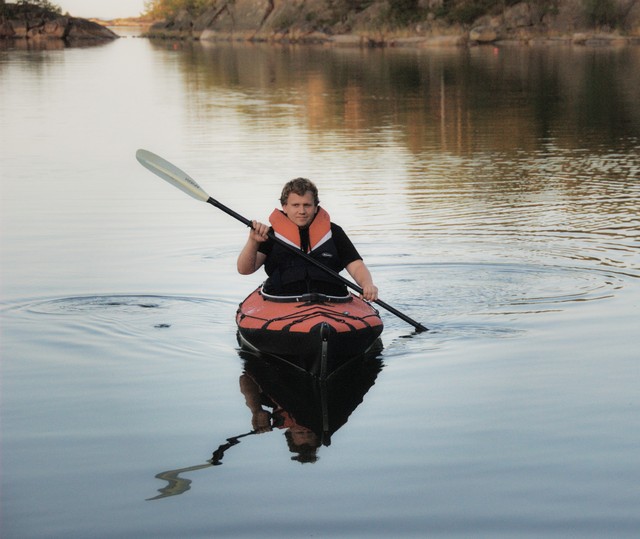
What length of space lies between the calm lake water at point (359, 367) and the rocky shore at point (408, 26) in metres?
45.2

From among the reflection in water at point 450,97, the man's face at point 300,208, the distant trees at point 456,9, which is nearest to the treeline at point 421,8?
the distant trees at point 456,9

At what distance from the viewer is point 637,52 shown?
161ft

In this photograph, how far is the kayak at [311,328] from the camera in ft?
24.3

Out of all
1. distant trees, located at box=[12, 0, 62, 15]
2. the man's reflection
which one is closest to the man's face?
the man's reflection

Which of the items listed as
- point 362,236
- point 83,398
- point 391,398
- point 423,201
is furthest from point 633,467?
point 423,201

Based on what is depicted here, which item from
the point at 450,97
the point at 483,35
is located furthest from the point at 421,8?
the point at 450,97

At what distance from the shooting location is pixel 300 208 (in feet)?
25.4

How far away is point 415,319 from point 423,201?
17.8ft

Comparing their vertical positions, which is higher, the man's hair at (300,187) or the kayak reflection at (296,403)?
the man's hair at (300,187)

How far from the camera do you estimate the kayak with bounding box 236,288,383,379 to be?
742 cm

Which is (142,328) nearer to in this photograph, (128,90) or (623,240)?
(623,240)

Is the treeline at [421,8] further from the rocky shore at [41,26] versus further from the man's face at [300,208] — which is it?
the man's face at [300,208]

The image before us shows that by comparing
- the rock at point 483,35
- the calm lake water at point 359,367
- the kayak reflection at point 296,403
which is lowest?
the kayak reflection at point 296,403

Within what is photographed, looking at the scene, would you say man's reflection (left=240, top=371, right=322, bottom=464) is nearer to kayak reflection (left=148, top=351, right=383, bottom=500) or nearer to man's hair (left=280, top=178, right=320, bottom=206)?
kayak reflection (left=148, top=351, right=383, bottom=500)
